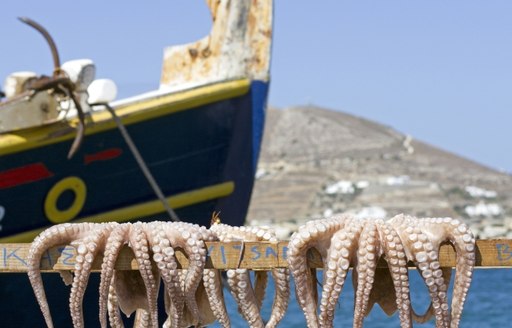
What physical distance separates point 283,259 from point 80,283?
2.63ft

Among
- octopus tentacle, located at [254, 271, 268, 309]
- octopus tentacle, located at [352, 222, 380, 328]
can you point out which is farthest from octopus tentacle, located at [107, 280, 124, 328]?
octopus tentacle, located at [352, 222, 380, 328]

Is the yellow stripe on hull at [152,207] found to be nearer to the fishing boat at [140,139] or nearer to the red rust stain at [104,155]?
the fishing boat at [140,139]

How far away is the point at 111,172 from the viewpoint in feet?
33.6

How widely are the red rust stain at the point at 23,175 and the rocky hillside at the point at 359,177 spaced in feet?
240

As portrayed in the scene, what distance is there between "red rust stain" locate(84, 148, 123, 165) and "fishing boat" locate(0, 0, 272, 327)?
0.01 metres

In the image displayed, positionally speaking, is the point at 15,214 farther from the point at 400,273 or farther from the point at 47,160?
the point at 400,273

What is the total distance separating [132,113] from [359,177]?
93.5m

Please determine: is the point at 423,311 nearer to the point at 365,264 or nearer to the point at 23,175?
the point at 23,175

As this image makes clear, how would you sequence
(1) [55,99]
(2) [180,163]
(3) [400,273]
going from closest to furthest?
(3) [400,273] → (1) [55,99] → (2) [180,163]

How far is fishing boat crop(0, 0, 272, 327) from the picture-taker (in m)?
9.55

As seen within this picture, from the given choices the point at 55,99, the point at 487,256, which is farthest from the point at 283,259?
the point at 55,99

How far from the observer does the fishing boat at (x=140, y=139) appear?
9555mm

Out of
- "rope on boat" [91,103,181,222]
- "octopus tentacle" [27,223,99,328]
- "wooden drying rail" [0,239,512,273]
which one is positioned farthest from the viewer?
"rope on boat" [91,103,181,222]

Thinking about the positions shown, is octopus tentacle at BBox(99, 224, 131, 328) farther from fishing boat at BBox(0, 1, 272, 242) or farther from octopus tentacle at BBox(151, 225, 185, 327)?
fishing boat at BBox(0, 1, 272, 242)
